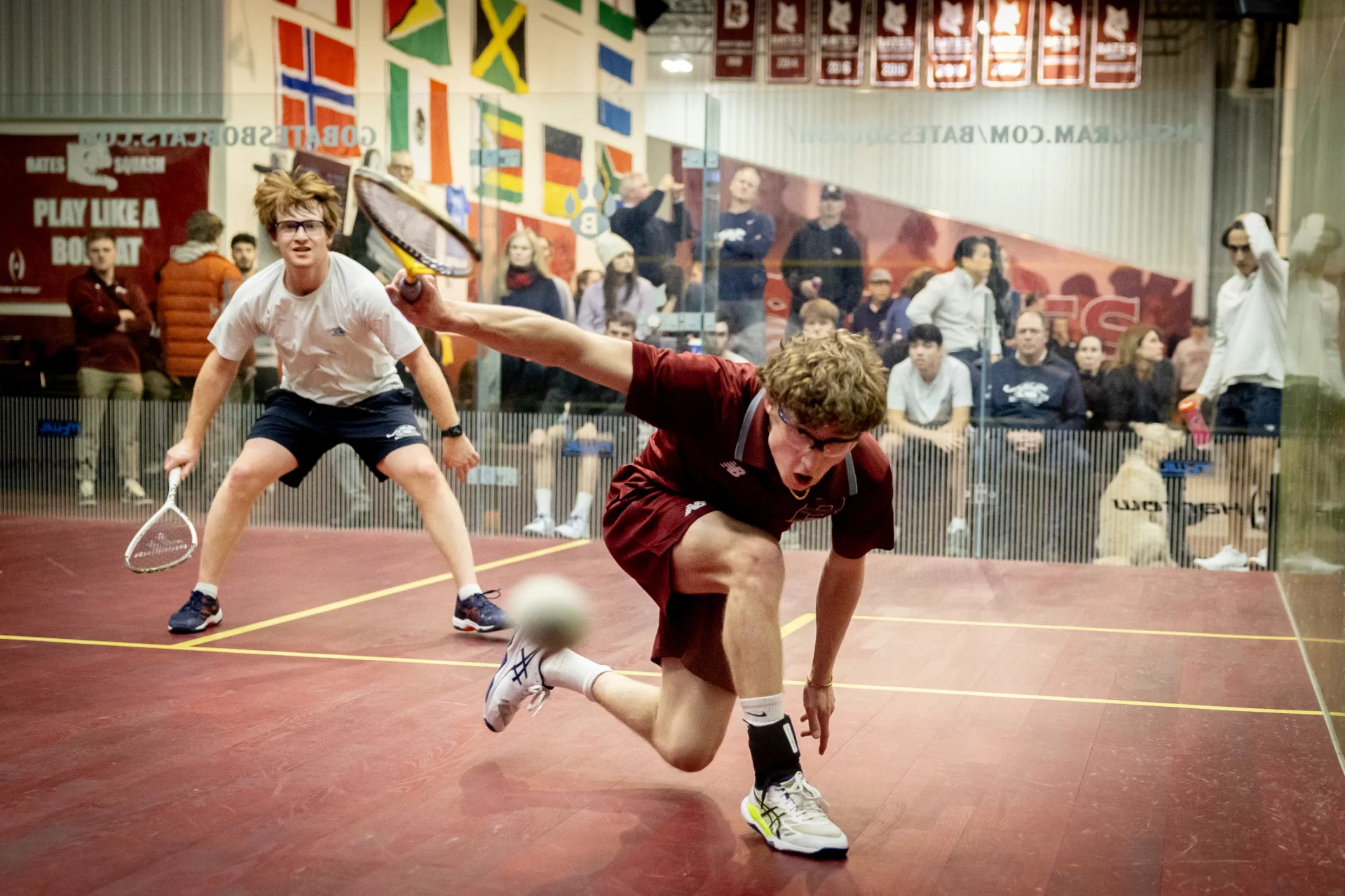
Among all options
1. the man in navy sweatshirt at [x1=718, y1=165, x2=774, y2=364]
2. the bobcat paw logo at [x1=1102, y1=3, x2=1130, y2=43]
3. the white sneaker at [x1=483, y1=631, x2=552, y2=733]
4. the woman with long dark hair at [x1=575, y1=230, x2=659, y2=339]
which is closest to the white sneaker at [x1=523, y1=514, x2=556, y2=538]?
the woman with long dark hair at [x1=575, y1=230, x2=659, y2=339]

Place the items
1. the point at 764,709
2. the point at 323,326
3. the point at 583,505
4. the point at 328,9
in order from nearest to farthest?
the point at 764,709, the point at 323,326, the point at 583,505, the point at 328,9

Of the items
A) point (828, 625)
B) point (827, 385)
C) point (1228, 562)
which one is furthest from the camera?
point (1228, 562)

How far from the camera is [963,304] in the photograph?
6688 millimetres

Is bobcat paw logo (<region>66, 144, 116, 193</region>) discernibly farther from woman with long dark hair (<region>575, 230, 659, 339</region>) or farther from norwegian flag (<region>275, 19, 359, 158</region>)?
woman with long dark hair (<region>575, 230, 659, 339</region>)

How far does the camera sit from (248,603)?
4.59 metres

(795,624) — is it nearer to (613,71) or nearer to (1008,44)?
(1008,44)

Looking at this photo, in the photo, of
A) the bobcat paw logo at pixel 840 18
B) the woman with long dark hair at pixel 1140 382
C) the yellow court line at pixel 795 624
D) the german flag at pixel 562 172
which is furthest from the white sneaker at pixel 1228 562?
the bobcat paw logo at pixel 840 18

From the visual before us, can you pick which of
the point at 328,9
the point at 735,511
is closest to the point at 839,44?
the point at 328,9

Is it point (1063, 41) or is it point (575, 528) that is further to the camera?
point (1063, 41)

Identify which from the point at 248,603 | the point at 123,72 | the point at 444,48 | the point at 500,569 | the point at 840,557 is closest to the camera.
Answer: the point at 840,557

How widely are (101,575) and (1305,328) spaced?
14.1 ft

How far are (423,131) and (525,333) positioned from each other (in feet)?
17.6

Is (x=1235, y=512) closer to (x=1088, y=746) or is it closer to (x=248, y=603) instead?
(x=1088, y=746)

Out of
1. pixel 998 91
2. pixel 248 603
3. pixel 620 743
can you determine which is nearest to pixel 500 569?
pixel 248 603
